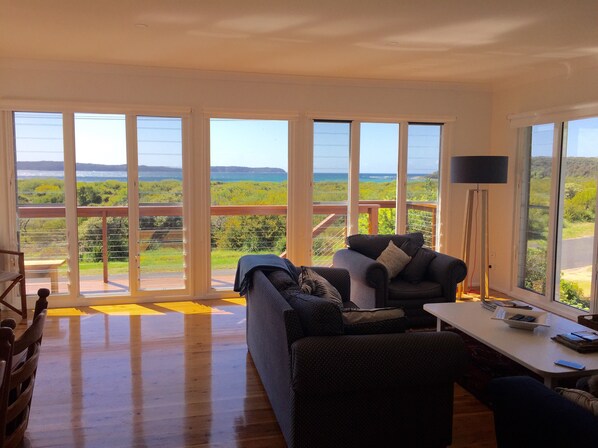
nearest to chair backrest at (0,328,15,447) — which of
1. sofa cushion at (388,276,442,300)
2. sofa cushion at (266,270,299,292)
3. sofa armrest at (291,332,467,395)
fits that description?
sofa armrest at (291,332,467,395)

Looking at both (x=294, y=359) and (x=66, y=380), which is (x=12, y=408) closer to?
(x=294, y=359)

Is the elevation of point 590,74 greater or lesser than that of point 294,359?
greater

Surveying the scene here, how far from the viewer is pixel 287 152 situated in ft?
19.3

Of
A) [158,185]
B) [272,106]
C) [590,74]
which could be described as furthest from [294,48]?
[590,74]

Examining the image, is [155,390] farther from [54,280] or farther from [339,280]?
[54,280]

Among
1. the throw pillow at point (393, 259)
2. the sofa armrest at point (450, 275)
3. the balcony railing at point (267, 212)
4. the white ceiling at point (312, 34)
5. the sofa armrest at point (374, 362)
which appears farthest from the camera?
the balcony railing at point (267, 212)

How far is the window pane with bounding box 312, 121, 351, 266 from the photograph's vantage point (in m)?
5.98

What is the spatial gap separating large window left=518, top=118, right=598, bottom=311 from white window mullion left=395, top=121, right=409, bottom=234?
1.38 metres

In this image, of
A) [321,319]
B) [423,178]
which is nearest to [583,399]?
[321,319]

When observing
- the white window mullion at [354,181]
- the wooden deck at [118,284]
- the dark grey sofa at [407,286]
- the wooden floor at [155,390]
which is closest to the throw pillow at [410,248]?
the dark grey sofa at [407,286]

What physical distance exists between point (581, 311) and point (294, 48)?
12.7 ft

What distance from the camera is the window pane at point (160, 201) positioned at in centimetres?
550

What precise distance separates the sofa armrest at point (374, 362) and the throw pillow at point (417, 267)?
2.39 metres

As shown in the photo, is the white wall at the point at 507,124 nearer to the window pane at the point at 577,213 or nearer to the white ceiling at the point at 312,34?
the white ceiling at the point at 312,34
